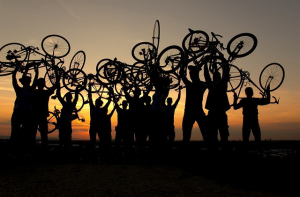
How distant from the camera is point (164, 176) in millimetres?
5574

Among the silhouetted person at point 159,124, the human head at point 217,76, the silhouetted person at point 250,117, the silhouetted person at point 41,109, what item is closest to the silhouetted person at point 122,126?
the silhouetted person at point 159,124

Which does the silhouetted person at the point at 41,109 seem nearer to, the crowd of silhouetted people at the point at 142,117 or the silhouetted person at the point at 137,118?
the crowd of silhouetted people at the point at 142,117

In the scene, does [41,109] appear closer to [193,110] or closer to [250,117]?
[193,110]

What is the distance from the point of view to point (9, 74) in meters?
10.2

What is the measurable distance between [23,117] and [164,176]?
413 cm

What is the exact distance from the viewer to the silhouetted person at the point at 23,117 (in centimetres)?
696

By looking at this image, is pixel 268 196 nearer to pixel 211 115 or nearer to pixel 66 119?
pixel 211 115

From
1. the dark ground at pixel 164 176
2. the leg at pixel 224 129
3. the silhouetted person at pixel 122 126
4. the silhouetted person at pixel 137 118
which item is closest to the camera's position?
the dark ground at pixel 164 176

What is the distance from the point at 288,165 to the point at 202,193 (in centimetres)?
166

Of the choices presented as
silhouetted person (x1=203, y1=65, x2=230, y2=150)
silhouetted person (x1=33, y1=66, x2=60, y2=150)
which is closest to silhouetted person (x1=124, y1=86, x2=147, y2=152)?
silhouetted person (x1=203, y1=65, x2=230, y2=150)

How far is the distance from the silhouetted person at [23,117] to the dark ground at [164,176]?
375mm

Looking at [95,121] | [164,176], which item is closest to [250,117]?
[164,176]

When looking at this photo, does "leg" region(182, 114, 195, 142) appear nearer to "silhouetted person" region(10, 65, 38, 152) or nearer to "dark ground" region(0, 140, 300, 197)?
"dark ground" region(0, 140, 300, 197)

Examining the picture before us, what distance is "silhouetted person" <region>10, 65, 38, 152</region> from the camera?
6.96m
